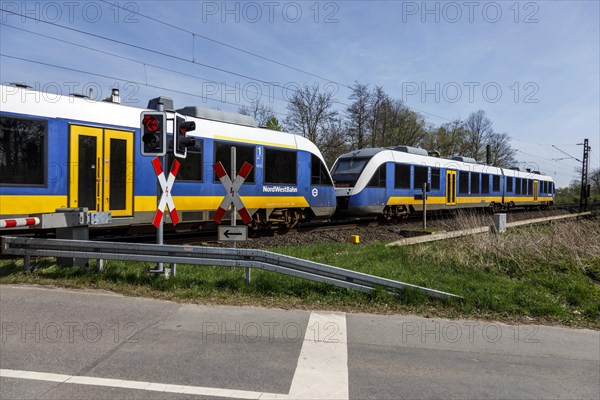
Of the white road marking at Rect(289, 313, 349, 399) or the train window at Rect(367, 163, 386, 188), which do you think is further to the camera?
the train window at Rect(367, 163, 386, 188)

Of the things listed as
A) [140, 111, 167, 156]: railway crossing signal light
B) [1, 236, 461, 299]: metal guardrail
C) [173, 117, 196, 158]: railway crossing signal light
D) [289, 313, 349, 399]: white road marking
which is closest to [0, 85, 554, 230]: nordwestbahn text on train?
[173, 117, 196, 158]: railway crossing signal light

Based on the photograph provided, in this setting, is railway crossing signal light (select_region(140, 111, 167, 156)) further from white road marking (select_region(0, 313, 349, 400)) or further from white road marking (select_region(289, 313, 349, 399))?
white road marking (select_region(0, 313, 349, 400))

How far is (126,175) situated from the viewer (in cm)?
967

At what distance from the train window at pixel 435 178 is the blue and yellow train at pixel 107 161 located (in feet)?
34.9

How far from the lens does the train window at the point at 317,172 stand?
14.6 meters

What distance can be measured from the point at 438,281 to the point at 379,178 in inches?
434

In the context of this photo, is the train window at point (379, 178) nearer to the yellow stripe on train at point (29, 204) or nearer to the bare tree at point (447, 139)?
the yellow stripe on train at point (29, 204)

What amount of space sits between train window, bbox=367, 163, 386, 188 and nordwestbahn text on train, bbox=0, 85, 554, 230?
0.04m

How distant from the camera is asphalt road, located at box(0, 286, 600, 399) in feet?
11.5

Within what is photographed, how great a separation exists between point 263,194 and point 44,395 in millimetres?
9716

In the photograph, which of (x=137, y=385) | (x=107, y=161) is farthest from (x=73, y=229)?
(x=137, y=385)

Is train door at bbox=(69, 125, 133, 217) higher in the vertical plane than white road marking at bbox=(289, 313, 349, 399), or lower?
higher

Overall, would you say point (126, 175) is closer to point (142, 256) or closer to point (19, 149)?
point (19, 149)

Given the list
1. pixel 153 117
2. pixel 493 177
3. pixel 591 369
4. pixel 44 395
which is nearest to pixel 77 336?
pixel 44 395
